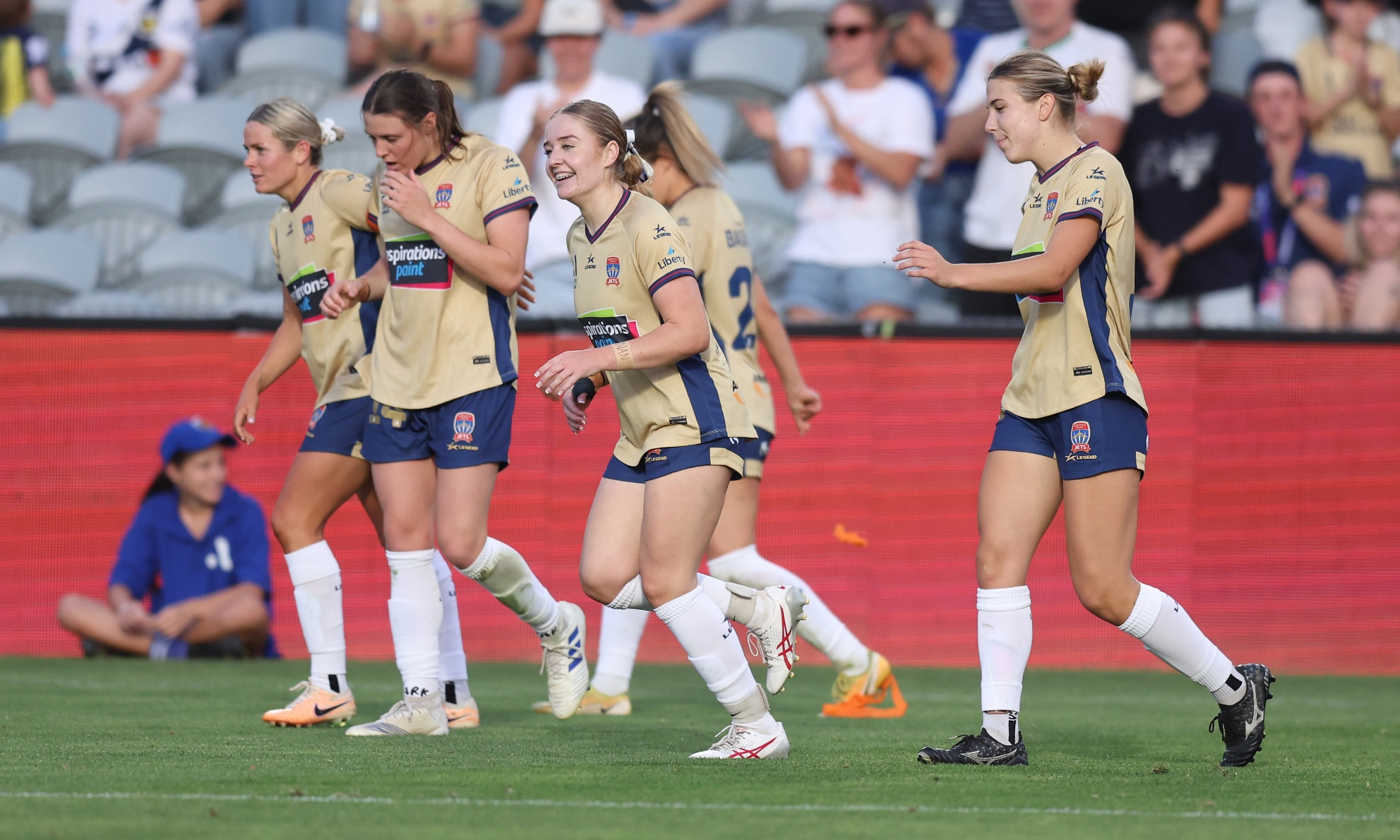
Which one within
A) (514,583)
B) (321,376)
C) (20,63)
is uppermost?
(20,63)

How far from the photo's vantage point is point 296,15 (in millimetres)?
13461

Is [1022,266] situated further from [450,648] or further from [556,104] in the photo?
[556,104]

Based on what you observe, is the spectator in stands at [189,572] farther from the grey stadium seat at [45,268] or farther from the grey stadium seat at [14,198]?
the grey stadium seat at [14,198]

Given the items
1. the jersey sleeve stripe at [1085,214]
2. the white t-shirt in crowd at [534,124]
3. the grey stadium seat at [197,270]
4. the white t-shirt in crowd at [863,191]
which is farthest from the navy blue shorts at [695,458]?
the grey stadium seat at [197,270]

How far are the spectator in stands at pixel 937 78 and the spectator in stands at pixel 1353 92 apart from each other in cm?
232

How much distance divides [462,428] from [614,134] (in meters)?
1.17

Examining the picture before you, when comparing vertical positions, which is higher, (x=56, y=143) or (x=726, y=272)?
(x=56, y=143)

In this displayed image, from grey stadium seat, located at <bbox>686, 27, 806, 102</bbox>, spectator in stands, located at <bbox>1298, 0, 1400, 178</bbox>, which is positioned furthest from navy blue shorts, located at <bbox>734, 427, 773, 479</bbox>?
spectator in stands, located at <bbox>1298, 0, 1400, 178</bbox>

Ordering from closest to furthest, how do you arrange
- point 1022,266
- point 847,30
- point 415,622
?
point 1022,266 < point 415,622 < point 847,30

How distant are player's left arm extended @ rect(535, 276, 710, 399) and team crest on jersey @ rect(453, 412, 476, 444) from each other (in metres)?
0.82

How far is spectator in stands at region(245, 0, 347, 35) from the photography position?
1338 cm

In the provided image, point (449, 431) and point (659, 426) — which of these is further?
point (449, 431)

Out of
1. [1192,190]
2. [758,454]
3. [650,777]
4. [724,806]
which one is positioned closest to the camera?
[724,806]

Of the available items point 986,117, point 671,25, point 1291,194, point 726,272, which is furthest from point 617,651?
point 671,25
